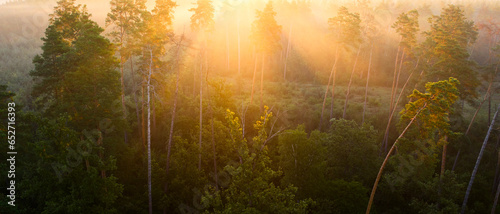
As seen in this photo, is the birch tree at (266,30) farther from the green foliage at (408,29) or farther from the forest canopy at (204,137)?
the green foliage at (408,29)

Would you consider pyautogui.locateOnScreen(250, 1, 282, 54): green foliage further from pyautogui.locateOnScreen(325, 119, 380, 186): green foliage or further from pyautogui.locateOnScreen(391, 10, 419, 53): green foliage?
pyautogui.locateOnScreen(391, 10, 419, 53): green foliage

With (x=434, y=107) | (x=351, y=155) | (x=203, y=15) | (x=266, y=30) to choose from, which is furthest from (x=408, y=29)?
(x=203, y=15)

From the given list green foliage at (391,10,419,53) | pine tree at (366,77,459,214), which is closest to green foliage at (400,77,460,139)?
pine tree at (366,77,459,214)

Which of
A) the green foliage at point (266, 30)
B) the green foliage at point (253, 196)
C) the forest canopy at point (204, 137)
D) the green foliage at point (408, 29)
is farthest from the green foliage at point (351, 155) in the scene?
the green foliage at point (408, 29)

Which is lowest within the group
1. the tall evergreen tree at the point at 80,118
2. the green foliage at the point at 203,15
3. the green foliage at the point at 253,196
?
the green foliage at the point at 253,196

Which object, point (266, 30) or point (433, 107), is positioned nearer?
point (433, 107)

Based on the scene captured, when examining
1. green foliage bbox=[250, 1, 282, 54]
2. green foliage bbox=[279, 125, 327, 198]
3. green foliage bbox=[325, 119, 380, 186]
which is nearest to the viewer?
green foliage bbox=[279, 125, 327, 198]

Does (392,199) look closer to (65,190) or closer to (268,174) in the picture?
(268,174)

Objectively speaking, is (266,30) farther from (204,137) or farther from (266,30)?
(204,137)

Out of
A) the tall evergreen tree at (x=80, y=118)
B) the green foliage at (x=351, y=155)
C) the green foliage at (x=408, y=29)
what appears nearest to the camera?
the tall evergreen tree at (x=80, y=118)

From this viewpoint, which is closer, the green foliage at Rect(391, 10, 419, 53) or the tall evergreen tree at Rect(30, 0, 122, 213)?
the tall evergreen tree at Rect(30, 0, 122, 213)

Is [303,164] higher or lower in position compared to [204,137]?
lower

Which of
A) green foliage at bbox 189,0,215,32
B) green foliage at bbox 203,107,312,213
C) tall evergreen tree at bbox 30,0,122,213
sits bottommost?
green foliage at bbox 203,107,312,213

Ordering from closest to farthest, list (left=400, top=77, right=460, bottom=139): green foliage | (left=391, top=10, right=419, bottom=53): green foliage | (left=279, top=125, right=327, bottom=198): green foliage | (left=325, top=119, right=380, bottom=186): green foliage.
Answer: (left=400, top=77, right=460, bottom=139): green foliage, (left=279, top=125, right=327, bottom=198): green foliage, (left=325, top=119, right=380, bottom=186): green foliage, (left=391, top=10, right=419, bottom=53): green foliage
